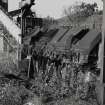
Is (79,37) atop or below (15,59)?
atop

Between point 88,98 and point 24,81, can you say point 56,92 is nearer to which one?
point 88,98

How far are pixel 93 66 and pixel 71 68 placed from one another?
583mm

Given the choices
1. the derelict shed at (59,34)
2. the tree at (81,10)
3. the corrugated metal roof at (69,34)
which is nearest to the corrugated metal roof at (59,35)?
the derelict shed at (59,34)

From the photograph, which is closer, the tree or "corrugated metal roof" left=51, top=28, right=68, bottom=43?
"corrugated metal roof" left=51, top=28, right=68, bottom=43

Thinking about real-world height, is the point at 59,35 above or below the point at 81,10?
below

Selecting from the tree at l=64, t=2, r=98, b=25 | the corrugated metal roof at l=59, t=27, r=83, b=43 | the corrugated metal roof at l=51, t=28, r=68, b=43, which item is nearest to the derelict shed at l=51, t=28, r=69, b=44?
the corrugated metal roof at l=51, t=28, r=68, b=43

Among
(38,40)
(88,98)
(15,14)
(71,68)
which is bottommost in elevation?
(88,98)

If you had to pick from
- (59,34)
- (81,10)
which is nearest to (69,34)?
(59,34)

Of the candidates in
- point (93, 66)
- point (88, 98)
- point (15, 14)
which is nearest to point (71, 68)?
point (93, 66)

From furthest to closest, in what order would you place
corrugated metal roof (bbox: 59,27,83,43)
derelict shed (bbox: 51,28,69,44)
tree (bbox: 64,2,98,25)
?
tree (bbox: 64,2,98,25) → derelict shed (bbox: 51,28,69,44) → corrugated metal roof (bbox: 59,27,83,43)

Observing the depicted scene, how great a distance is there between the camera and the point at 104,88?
6465 millimetres

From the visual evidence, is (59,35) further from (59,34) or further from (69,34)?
(69,34)

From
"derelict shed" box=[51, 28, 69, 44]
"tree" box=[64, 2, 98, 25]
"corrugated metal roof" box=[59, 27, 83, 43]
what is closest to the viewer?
"corrugated metal roof" box=[59, 27, 83, 43]

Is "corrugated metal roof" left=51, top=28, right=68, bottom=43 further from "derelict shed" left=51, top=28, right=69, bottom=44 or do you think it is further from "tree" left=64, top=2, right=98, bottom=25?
"tree" left=64, top=2, right=98, bottom=25
